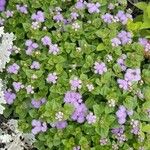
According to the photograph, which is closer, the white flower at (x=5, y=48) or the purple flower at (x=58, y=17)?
the white flower at (x=5, y=48)

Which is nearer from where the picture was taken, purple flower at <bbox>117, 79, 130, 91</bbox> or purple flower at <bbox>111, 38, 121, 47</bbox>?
purple flower at <bbox>117, 79, 130, 91</bbox>

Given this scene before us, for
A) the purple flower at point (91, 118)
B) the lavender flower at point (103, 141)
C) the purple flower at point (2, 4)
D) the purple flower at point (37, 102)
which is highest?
the purple flower at point (2, 4)

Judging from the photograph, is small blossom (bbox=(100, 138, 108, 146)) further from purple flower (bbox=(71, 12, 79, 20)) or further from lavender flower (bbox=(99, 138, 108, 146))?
purple flower (bbox=(71, 12, 79, 20))

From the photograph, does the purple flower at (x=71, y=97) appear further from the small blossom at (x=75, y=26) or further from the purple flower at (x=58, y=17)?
the purple flower at (x=58, y=17)

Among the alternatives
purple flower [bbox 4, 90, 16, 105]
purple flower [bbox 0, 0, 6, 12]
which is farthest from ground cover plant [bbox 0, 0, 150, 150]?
purple flower [bbox 0, 0, 6, 12]

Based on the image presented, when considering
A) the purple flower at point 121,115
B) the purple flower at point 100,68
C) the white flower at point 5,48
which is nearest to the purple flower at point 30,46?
the white flower at point 5,48

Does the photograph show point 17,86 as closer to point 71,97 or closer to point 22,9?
point 71,97

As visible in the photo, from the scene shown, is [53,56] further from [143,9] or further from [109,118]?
[143,9]
